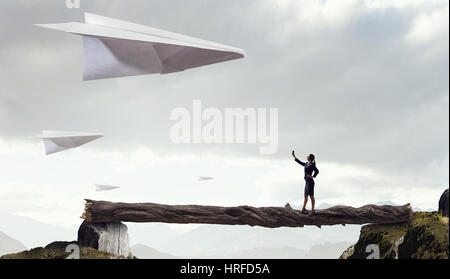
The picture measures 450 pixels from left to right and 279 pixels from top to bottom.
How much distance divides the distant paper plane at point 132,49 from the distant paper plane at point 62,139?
4.76ft

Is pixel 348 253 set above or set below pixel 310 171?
below

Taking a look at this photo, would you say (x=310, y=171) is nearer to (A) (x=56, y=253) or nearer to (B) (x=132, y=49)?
(B) (x=132, y=49)

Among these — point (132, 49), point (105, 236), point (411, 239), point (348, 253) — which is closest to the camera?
point (132, 49)

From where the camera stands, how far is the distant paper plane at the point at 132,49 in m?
7.54

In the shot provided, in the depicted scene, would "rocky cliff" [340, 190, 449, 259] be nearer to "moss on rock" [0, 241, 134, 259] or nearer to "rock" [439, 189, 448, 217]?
"rock" [439, 189, 448, 217]

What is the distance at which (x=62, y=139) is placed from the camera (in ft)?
29.3

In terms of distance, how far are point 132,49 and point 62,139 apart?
259cm

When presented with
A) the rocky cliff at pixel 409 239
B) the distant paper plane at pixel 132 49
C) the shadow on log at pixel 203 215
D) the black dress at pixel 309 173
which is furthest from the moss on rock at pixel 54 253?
the rocky cliff at pixel 409 239

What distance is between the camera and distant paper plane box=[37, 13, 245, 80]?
24.7ft

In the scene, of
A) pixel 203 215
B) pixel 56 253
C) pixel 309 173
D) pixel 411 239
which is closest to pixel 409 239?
pixel 411 239
